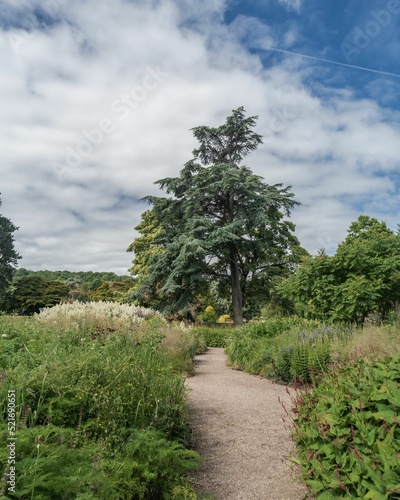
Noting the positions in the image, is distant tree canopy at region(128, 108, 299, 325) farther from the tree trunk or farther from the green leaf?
the green leaf

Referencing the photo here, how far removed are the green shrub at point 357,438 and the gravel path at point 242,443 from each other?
0.42 m

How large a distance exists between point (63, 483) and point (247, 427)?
2972mm

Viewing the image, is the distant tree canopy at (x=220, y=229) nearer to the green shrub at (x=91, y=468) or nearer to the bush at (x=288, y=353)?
the bush at (x=288, y=353)

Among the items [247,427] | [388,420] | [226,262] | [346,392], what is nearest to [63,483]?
[388,420]

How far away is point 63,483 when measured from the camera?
1892mm

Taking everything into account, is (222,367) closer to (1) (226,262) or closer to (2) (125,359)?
(2) (125,359)

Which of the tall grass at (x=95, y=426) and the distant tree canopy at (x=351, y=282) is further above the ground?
the distant tree canopy at (x=351, y=282)

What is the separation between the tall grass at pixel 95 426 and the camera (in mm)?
1979

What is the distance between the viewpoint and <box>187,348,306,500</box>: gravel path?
3.08 meters

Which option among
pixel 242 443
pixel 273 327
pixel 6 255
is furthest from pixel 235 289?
pixel 6 255

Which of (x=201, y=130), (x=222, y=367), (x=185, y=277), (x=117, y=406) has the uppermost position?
(x=201, y=130)

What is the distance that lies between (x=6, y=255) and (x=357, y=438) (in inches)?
1411

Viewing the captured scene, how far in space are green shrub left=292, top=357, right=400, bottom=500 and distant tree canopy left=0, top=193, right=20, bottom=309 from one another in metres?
34.5

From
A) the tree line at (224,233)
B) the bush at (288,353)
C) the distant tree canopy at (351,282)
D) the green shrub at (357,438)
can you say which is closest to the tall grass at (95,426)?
the green shrub at (357,438)
